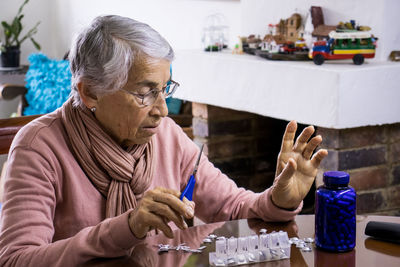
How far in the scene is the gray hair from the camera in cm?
155

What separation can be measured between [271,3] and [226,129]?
24.6 inches

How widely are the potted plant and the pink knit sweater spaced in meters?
3.45

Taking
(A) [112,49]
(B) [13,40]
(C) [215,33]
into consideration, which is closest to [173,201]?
(A) [112,49]

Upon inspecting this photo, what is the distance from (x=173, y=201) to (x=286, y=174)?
0.33 m

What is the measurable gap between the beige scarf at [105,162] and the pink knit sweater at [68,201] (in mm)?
23

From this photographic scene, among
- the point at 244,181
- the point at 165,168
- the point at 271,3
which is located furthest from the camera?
the point at 244,181

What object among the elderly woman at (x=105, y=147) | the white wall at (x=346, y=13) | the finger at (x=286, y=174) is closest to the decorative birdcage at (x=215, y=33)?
the white wall at (x=346, y=13)

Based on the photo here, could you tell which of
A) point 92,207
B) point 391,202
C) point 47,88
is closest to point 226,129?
point 391,202

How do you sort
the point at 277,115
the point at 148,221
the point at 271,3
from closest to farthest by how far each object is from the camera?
the point at 148,221
the point at 277,115
the point at 271,3

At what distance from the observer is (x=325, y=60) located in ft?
8.83

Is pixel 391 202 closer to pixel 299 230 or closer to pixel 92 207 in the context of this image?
pixel 299 230

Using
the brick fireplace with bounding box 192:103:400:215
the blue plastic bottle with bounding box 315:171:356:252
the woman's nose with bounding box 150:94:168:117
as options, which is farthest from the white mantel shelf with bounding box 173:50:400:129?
the blue plastic bottle with bounding box 315:171:356:252

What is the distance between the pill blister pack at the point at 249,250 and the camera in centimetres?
130

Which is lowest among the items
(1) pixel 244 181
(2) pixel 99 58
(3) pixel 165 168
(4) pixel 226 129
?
(1) pixel 244 181
